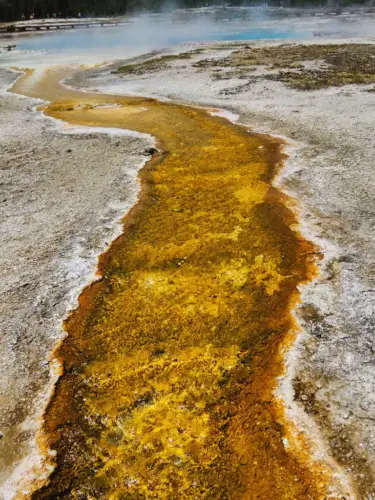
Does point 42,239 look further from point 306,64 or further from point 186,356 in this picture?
point 306,64

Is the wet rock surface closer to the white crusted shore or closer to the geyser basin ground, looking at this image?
the white crusted shore

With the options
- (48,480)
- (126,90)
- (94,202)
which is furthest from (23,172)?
(126,90)

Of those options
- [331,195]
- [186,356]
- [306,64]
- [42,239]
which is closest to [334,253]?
[331,195]

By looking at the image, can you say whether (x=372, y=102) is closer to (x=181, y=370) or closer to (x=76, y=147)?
(x=76, y=147)

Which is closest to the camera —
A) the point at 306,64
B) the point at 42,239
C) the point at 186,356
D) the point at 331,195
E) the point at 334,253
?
the point at 186,356

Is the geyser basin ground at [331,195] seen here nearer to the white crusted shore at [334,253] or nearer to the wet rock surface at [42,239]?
the white crusted shore at [334,253]

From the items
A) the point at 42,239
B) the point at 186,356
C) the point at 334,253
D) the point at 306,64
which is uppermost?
the point at 306,64
